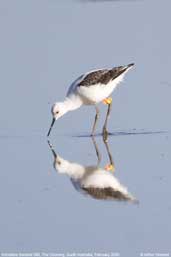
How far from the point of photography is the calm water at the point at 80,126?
9367 millimetres

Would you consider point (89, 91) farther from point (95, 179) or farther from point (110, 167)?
point (95, 179)

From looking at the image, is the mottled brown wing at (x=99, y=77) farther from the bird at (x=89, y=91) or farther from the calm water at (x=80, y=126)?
the calm water at (x=80, y=126)

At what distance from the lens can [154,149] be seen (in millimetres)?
12094

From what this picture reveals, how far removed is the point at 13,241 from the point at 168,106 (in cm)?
495

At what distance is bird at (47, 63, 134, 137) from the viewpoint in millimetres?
13344

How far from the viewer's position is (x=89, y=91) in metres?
13.4

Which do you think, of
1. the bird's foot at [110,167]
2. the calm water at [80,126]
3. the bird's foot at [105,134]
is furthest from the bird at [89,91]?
the bird's foot at [110,167]

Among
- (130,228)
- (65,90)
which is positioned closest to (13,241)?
(130,228)

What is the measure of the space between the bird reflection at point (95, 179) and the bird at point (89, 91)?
1.26 metres

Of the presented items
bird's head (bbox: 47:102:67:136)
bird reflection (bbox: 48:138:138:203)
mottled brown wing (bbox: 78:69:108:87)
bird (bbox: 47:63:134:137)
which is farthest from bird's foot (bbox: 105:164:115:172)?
mottled brown wing (bbox: 78:69:108:87)

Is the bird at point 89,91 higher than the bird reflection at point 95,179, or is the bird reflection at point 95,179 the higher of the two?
the bird at point 89,91

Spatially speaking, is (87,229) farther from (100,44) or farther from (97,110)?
(100,44)

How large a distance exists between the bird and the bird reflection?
126cm

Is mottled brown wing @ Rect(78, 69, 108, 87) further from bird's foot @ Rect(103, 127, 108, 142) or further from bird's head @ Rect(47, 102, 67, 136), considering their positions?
bird's foot @ Rect(103, 127, 108, 142)
